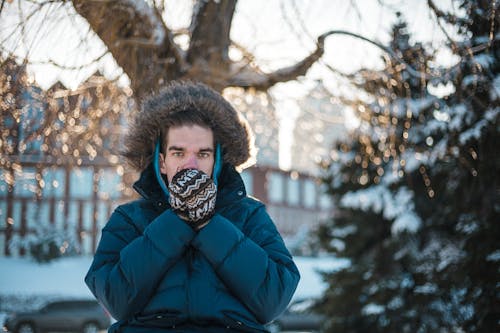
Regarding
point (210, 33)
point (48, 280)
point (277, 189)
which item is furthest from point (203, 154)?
point (277, 189)

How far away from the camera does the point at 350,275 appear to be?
431 inches

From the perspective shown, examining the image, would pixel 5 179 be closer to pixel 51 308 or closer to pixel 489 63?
pixel 489 63

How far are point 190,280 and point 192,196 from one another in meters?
0.32

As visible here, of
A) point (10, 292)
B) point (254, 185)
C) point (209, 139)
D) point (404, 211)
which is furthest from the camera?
point (254, 185)

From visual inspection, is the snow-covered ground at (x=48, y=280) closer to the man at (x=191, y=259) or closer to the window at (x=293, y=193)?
the man at (x=191, y=259)

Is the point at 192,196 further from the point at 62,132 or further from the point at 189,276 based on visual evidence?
the point at 62,132

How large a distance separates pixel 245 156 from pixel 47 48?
2.04 meters

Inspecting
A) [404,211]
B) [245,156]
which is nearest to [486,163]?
[404,211]

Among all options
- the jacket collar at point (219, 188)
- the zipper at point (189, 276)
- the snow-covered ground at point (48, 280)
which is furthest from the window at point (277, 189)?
the zipper at point (189, 276)

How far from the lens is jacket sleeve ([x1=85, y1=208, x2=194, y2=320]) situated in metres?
2.16

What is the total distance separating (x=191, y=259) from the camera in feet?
7.54

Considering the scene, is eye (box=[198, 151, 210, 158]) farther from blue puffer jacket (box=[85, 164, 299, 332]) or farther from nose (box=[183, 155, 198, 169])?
blue puffer jacket (box=[85, 164, 299, 332])

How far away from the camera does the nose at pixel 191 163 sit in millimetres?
2422

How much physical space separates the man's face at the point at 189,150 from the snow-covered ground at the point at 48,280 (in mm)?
14115
